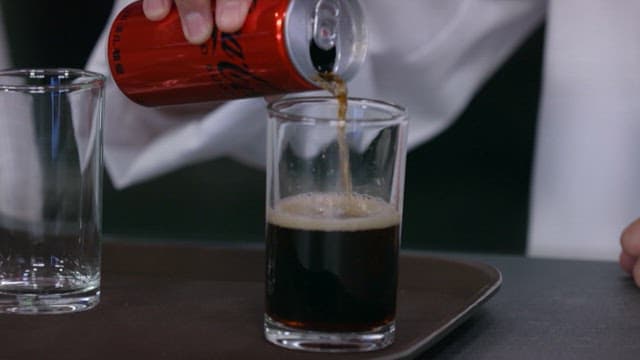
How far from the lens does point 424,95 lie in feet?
5.69

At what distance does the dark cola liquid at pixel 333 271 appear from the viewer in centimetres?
101

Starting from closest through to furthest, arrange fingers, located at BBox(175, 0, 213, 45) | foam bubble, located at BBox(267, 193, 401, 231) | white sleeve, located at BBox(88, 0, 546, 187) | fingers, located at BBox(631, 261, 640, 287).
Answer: foam bubble, located at BBox(267, 193, 401, 231) < fingers, located at BBox(175, 0, 213, 45) < fingers, located at BBox(631, 261, 640, 287) < white sleeve, located at BBox(88, 0, 546, 187)

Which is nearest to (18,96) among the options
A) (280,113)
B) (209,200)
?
(280,113)

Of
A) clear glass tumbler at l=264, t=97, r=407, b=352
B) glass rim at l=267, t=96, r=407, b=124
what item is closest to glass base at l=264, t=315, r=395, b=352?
clear glass tumbler at l=264, t=97, r=407, b=352

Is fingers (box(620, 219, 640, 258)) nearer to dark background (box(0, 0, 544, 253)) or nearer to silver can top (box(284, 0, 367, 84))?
silver can top (box(284, 0, 367, 84))

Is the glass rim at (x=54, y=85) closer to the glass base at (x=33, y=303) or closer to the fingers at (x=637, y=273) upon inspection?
the glass base at (x=33, y=303)

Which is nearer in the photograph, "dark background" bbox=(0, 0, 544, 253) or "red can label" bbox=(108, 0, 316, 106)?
"red can label" bbox=(108, 0, 316, 106)

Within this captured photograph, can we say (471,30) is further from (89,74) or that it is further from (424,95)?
(89,74)

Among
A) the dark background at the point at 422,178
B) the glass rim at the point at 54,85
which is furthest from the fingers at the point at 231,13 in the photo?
the dark background at the point at 422,178

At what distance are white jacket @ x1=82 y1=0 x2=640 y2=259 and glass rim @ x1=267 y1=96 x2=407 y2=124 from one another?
0.60 m

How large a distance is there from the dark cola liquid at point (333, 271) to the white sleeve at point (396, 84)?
0.66m

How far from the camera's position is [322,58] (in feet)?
3.62

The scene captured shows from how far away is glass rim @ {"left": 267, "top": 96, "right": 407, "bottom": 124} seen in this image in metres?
1.01

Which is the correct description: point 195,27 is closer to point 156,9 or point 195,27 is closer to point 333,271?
point 156,9
